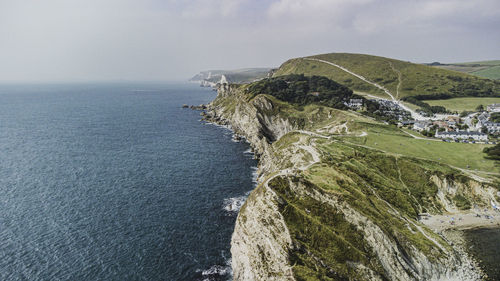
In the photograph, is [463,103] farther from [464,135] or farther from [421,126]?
[464,135]

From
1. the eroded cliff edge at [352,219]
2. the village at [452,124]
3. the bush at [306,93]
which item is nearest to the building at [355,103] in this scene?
the village at [452,124]

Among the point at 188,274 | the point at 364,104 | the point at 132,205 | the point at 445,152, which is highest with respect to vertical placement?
the point at 364,104

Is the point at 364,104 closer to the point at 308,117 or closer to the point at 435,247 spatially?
the point at 308,117

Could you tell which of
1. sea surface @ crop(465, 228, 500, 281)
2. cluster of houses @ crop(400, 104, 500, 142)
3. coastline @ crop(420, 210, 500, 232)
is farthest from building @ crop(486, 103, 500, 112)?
sea surface @ crop(465, 228, 500, 281)

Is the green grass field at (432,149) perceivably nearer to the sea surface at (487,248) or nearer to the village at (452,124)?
the village at (452,124)

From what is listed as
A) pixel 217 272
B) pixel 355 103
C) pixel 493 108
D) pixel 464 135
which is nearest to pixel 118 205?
pixel 217 272

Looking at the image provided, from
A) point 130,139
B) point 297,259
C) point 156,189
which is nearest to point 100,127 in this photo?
point 130,139
